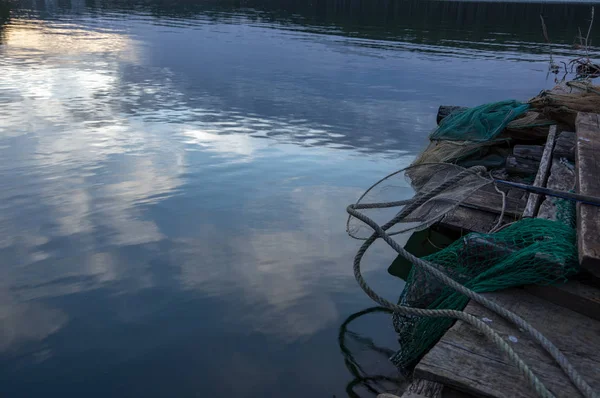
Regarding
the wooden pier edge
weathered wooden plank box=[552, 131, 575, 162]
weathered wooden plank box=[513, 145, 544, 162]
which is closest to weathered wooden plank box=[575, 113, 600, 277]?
the wooden pier edge

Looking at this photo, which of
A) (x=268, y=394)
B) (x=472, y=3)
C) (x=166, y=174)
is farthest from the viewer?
(x=472, y=3)

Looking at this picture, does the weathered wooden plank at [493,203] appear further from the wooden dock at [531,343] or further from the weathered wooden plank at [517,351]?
the weathered wooden plank at [517,351]

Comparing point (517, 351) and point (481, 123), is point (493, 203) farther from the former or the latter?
point (517, 351)

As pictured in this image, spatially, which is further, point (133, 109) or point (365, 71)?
point (365, 71)

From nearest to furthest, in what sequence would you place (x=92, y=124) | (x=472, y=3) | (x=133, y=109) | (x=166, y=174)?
(x=166, y=174)
(x=92, y=124)
(x=133, y=109)
(x=472, y=3)

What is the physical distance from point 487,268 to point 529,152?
418 centimetres

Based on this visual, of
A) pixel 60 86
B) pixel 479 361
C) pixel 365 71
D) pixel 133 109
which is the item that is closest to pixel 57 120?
pixel 133 109

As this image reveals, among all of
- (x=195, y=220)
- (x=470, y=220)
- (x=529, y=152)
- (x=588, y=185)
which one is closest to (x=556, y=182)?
(x=470, y=220)

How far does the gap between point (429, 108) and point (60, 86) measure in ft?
32.8

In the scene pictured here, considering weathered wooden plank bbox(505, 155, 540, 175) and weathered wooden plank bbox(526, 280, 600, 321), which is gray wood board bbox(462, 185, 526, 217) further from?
weathered wooden plank bbox(526, 280, 600, 321)

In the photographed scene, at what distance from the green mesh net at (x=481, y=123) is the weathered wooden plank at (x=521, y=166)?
2.17 feet

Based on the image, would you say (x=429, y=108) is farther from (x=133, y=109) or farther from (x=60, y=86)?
(x=60, y=86)

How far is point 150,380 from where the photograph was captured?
3932 millimetres

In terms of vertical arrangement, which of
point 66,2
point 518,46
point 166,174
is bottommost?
point 166,174
